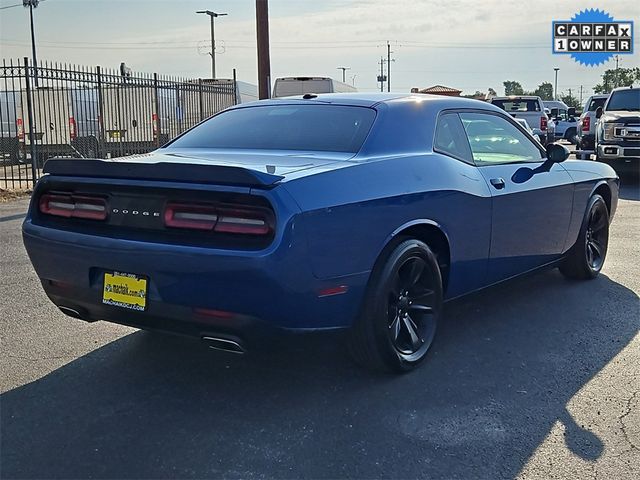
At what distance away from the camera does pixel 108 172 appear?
3.50m

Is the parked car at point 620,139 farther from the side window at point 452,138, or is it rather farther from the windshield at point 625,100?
the side window at point 452,138

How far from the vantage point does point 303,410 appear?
341 centimetres

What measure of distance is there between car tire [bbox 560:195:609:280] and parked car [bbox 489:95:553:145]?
13535 mm

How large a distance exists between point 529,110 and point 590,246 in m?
15.0

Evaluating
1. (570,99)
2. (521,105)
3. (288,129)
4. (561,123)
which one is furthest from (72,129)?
(570,99)

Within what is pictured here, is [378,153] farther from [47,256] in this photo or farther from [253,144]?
[47,256]

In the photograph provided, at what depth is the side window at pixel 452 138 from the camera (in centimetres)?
426

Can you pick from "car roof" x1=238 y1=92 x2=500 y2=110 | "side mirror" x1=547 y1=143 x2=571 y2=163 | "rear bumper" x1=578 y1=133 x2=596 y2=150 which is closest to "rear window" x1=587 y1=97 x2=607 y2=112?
"rear bumper" x1=578 y1=133 x2=596 y2=150

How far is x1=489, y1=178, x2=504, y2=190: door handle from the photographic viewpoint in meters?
4.48

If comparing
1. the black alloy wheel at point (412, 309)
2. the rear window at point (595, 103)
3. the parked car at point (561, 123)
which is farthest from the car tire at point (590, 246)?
the parked car at point (561, 123)

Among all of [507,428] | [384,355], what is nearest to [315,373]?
[384,355]

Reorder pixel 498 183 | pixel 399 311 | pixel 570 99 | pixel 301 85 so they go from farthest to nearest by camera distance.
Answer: pixel 570 99
pixel 301 85
pixel 498 183
pixel 399 311

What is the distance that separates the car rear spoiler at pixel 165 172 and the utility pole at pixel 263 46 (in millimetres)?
10765

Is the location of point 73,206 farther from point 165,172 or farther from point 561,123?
point 561,123
